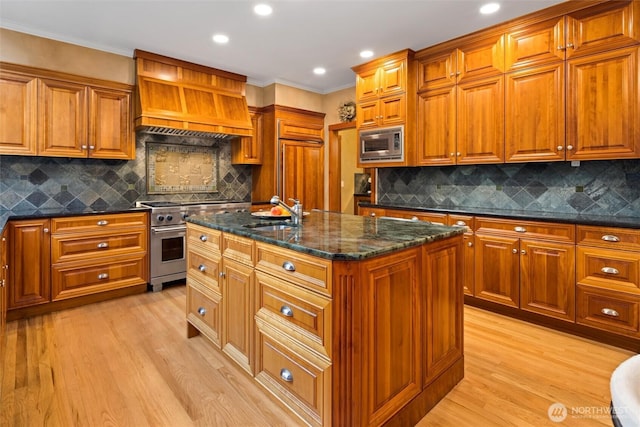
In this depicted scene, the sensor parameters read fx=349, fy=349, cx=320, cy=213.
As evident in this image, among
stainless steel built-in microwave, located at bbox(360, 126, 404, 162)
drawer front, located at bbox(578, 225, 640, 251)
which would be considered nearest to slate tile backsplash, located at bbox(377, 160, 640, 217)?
stainless steel built-in microwave, located at bbox(360, 126, 404, 162)

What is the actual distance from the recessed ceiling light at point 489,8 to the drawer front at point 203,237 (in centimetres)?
281

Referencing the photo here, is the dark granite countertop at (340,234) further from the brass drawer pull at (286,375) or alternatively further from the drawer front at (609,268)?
the drawer front at (609,268)

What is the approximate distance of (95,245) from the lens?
3430 millimetres

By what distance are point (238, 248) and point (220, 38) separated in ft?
8.41

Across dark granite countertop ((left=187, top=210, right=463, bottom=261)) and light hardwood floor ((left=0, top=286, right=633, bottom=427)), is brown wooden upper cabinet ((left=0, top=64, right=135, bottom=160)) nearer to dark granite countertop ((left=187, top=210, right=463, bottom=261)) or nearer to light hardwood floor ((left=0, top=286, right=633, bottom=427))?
light hardwood floor ((left=0, top=286, right=633, bottom=427))

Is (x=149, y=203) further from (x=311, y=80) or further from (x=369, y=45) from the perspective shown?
(x=369, y=45)

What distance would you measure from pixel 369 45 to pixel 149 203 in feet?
10.1

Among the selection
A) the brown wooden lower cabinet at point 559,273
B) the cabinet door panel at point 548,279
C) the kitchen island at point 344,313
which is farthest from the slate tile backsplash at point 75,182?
the cabinet door panel at point 548,279

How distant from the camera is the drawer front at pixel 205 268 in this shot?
2.25m

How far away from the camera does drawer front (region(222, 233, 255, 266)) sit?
190 cm

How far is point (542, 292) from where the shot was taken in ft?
9.24

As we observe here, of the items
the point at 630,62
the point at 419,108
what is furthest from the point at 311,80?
the point at 630,62

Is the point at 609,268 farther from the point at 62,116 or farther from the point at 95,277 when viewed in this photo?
the point at 62,116

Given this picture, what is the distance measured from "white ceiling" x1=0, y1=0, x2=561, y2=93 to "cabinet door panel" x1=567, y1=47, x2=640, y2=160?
0.65 metres
